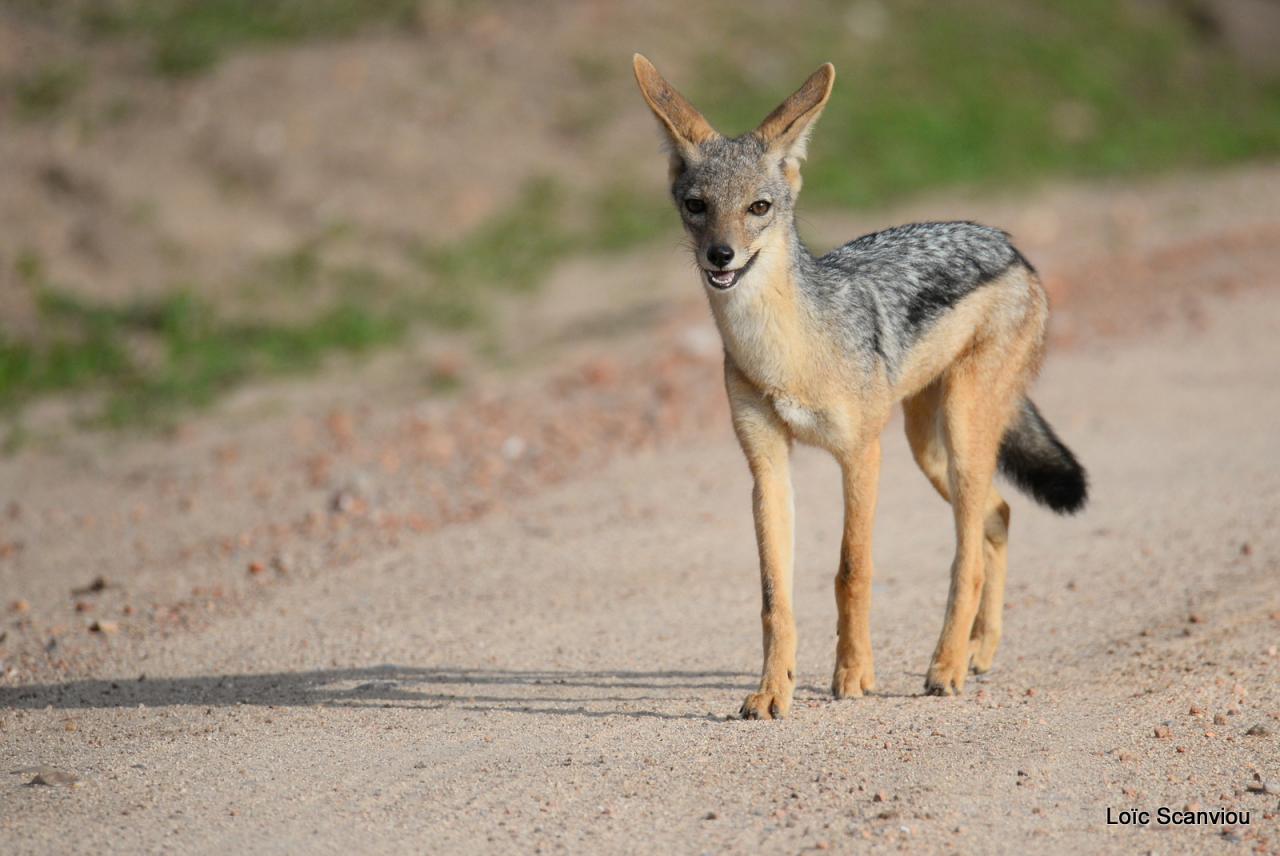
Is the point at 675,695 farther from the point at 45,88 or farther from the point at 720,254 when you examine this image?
the point at 45,88

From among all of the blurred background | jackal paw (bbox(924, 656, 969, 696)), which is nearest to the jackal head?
jackal paw (bbox(924, 656, 969, 696))

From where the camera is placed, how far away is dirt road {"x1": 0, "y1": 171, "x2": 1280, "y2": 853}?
5023 millimetres

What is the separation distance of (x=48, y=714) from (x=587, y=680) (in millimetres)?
2322

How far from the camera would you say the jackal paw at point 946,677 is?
618cm

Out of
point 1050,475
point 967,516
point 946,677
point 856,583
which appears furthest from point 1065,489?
point 856,583

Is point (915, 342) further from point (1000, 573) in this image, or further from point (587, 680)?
point (587, 680)

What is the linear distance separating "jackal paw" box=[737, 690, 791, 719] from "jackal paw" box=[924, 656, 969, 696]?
0.69 metres

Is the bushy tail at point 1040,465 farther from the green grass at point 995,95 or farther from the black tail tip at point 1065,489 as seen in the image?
the green grass at point 995,95

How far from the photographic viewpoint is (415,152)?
628 inches

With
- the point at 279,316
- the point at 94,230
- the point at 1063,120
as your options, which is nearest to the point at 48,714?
the point at 279,316

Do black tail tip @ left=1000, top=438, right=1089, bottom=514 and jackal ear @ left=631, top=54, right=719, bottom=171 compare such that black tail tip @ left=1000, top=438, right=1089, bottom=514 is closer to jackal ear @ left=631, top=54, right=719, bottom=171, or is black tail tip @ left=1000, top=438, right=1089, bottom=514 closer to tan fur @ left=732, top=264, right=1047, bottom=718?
tan fur @ left=732, top=264, right=1047, bottom=718

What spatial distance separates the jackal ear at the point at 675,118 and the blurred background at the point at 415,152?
6264 mm

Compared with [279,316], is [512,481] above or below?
below

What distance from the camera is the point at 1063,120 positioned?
1938 cm
